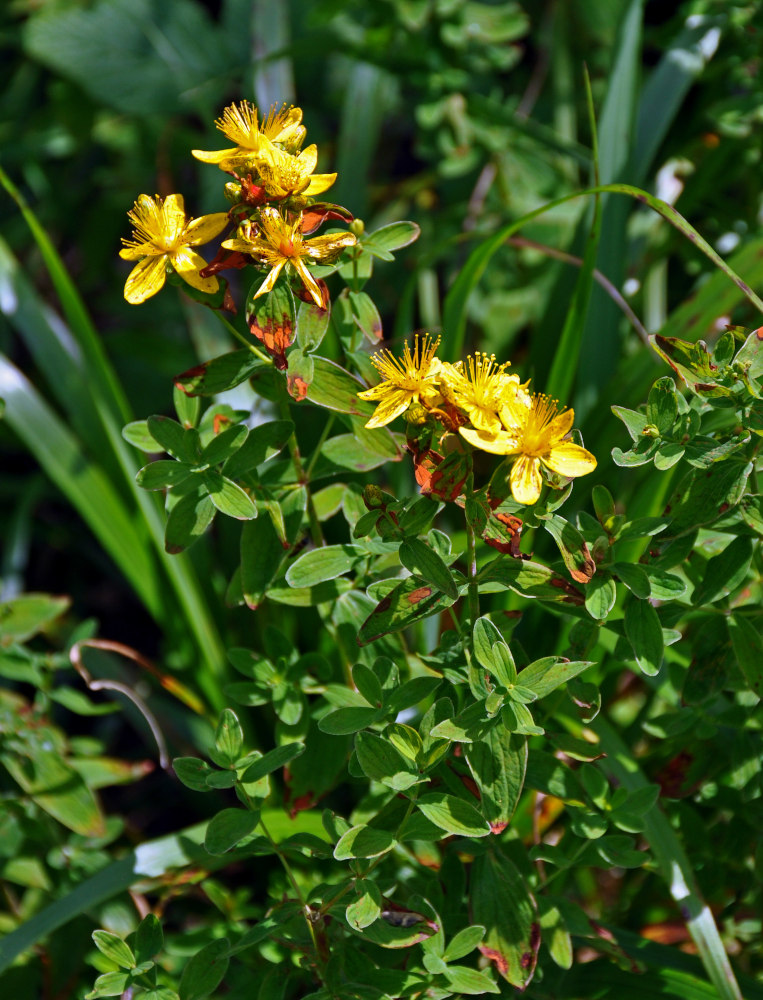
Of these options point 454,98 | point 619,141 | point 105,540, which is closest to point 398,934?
point 105,540

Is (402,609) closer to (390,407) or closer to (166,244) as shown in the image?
(390,407)

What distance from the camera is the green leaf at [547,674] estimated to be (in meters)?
0.65

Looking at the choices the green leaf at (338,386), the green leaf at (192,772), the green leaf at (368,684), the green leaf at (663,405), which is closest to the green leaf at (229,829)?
the green leaf at (192,772)

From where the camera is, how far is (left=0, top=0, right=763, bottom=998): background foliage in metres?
0.85

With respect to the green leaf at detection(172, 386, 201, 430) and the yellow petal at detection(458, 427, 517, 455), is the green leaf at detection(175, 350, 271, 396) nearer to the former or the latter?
the green leaf at detection(172, 386, 201, 430)

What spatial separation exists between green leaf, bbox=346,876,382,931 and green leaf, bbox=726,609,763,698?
35 cm

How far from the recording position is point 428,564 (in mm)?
645

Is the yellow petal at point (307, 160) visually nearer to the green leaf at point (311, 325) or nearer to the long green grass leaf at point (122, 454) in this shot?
the green leaf at point (311, 325)

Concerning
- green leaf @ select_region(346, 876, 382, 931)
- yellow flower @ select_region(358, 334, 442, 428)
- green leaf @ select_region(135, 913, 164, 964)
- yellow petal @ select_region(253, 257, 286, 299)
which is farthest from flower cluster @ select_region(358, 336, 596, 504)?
green leaf @ select_region(135, 913, 164, 964)

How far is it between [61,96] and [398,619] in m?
1.64

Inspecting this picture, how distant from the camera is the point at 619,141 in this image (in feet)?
4.05

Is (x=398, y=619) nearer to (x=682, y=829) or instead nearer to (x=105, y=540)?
(x=682, y=829)

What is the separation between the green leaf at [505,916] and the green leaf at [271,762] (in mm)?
203

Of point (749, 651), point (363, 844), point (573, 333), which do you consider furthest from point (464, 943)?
point (573, 333)
